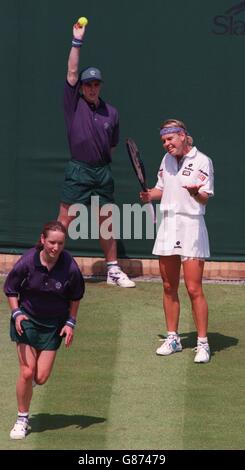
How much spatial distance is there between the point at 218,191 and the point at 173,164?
7.96 feet

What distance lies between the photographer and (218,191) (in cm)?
1352

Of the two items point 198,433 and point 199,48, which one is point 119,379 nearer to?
point 198,433

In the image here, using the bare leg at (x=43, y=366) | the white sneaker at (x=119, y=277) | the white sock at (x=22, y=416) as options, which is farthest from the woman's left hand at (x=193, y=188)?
the white sneaker at (x=119, y=277)

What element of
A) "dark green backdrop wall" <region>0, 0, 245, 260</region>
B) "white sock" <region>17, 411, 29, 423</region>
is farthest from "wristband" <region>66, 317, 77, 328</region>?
"dark green backdrop wall" <region>0, 0, 245, 260</region>

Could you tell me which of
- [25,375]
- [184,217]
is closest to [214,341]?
[184,217]

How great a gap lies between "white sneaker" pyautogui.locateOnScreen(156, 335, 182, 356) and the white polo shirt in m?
1.02

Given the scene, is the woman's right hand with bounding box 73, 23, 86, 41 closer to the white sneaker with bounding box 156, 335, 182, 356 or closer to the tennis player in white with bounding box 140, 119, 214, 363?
the tennis player in white with bounding box 140, 119, 214, 363

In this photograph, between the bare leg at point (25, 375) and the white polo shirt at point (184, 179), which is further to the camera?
the white polo shirt at point (184, 179)

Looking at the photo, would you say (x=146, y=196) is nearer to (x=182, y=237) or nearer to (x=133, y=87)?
(x=182, y=237)

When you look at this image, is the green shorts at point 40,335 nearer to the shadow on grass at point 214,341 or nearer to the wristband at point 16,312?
the wristband at point 16,312

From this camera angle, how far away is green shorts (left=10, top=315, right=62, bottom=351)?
30.7ft

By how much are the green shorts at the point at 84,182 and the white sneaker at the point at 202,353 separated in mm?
2524

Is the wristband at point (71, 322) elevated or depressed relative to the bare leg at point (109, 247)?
elevated

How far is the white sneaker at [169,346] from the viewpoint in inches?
444
